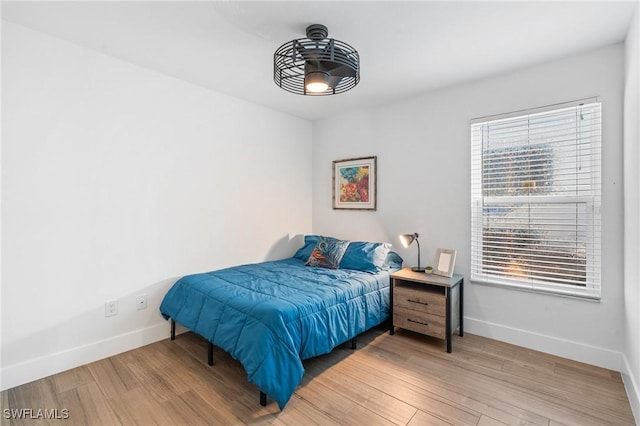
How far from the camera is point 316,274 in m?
3.06

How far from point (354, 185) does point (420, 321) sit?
1.81 m

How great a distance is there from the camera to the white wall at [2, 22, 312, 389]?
7.01ft

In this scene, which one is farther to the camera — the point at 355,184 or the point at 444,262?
the point at 355,184

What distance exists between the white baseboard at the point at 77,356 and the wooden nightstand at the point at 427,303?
217cm

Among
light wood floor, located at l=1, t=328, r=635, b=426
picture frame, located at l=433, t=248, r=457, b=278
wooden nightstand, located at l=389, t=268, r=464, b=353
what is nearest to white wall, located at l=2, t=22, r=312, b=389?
light wood floor, located at l=1, t=328, r=635, b=426

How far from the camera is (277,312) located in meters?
2.03

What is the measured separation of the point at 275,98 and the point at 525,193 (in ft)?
8.67

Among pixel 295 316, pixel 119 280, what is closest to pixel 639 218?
pixel 295 316

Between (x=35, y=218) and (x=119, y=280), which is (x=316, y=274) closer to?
(x=119, y=280)

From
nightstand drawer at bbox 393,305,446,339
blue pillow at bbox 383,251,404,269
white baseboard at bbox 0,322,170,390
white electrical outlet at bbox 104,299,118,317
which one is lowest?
white baseboard at bbox 0,322,170,390

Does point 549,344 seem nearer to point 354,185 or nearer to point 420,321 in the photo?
point 420,321

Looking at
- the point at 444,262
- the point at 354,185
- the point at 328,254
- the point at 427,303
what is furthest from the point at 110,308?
the point at 444,262

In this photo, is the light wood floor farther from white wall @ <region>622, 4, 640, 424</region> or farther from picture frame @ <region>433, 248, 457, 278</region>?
picture frame @ <region>433, 248, 457, 278</region>
